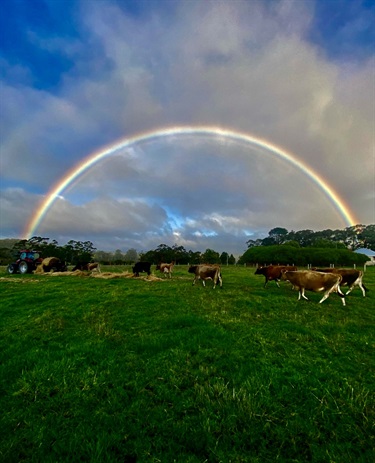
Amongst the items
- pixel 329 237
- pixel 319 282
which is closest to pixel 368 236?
pixel 329 237

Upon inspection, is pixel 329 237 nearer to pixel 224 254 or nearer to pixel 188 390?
pixel 224 254

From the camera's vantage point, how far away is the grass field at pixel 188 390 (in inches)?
142

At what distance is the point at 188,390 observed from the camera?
194 inches

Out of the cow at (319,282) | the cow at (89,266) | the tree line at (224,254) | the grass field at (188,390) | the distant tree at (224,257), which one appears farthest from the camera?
the distant tree at (224,257)

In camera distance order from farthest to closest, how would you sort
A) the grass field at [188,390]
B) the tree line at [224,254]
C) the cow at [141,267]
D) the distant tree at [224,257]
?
1. the distant tree at [224,257]
2. the tree line at [224,254]
3. the cow at [141,267]
4. the grass field at [188,390]

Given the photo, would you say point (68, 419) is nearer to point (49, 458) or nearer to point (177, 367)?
point (49, 458)

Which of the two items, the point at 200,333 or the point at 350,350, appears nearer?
the point at 350,350

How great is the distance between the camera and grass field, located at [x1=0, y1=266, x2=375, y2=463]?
11.8ft

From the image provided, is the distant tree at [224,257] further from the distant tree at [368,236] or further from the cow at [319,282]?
the cow at [319,282]

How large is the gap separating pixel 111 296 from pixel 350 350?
11.5 metres

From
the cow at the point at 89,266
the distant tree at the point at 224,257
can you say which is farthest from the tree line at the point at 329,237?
the cow at the point at 89,266

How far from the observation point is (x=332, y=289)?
1384 cm

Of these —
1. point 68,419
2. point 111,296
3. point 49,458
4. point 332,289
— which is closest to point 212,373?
point 68,419

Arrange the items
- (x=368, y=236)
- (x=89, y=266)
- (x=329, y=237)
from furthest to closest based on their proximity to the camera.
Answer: (x=329, y=237), (x=368, y=236), (x=89, y=266)
